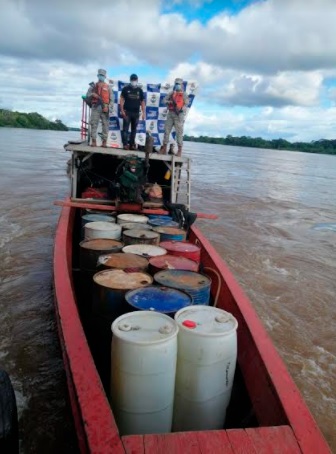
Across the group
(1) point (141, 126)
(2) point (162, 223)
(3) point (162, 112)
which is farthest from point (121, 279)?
(3) point (162, 112)

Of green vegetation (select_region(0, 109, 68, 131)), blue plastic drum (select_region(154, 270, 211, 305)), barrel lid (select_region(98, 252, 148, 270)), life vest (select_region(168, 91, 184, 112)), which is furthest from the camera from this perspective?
green vegetation (select_region(0, 109, 68, 131))

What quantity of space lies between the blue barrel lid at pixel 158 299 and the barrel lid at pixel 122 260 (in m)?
0.59

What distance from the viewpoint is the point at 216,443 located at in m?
2.10

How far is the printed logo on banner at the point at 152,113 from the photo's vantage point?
1069cm

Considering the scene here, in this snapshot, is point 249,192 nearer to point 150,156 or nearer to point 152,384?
point 150,156

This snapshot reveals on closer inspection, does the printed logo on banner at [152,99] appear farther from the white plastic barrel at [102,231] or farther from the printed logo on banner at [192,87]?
the white plastic barrel at [102,231]

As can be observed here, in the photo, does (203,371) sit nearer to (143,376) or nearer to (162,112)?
(143,376)

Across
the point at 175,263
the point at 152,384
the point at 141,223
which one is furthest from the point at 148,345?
the point at 141,223

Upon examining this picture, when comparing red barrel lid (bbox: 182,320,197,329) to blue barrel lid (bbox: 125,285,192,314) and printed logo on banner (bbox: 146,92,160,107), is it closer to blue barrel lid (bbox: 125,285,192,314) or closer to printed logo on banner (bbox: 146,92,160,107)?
blue barrel lid (bbox: 125,285,192,314)

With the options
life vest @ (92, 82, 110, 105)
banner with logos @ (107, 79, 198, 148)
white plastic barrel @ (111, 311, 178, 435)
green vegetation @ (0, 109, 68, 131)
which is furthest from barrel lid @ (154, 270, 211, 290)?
green vegetation @ (0, 109, 68, 131)

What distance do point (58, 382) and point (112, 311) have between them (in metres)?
1.54

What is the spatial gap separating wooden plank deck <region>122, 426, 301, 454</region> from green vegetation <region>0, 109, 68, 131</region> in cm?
11308

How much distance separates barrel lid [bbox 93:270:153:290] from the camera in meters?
3.30

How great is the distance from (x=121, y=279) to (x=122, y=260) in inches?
21.1
